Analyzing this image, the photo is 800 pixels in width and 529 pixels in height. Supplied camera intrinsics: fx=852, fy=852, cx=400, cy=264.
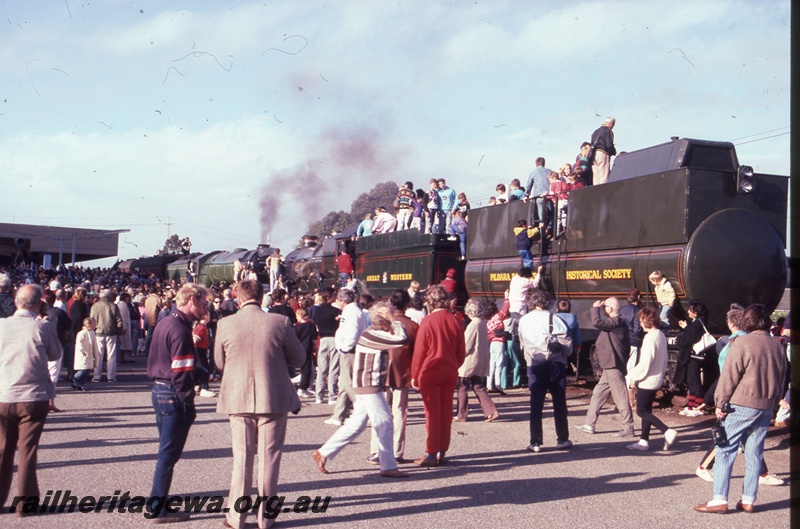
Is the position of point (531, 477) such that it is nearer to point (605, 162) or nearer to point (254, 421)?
point (254, 421)

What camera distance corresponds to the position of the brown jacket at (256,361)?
6.50m

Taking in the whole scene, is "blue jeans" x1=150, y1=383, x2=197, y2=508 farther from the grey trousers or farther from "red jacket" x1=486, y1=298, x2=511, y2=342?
"red jacket" x1=486, y1=298, x2=511, y2=342

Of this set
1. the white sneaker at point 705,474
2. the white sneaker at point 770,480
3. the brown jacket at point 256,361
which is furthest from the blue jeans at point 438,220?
the brown jacket at point 256,361

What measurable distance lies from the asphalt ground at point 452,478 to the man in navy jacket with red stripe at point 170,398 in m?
0.28

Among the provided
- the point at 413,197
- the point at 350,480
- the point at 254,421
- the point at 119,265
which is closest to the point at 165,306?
the point at 413,197

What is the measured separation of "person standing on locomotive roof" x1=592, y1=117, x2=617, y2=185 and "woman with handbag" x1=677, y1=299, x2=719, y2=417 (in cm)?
391

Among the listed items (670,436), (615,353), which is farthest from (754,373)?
(615,353)

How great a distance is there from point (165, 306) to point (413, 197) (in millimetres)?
6841

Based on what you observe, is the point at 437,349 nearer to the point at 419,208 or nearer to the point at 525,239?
the point at 525,239

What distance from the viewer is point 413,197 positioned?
22.0 m

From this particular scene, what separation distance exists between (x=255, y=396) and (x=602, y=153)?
36.1ft

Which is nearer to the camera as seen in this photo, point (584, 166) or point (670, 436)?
point (670, 436)

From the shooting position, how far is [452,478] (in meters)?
8.56

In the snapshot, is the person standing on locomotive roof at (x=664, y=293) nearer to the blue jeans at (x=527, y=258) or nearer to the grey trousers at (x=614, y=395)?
the grey trousers at (x=614, y=395)
